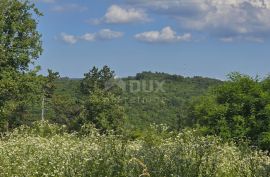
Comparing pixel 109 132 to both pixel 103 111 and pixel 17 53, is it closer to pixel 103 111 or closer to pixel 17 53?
pixel 17 53

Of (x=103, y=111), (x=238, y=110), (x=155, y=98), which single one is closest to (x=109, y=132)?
(x=238, y=110)

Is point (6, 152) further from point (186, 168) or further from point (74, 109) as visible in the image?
point (74, 109)

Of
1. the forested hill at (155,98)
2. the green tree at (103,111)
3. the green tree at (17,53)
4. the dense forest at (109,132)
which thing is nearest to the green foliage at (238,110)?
the dense forest at (109,132)

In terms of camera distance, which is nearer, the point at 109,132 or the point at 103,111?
the point at 109,132

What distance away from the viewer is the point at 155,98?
157375 mm

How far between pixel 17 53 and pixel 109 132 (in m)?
29.8

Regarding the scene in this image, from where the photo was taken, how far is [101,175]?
34.8ft

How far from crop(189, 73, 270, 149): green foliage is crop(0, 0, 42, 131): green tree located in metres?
19.5

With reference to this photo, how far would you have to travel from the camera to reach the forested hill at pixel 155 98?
11732cm

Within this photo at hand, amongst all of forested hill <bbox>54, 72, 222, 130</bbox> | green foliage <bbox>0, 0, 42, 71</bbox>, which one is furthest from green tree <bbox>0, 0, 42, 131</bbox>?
forested hill <bbox>54, 72, 222, 130</bbox>

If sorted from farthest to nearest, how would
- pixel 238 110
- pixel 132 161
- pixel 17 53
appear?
pixel 238 110 → pixel 17 53 → pixel 132 161

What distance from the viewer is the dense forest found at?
10680mm

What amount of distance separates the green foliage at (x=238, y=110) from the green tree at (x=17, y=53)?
19.5 meters

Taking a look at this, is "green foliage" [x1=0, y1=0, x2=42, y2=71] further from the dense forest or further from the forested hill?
the forested hill
